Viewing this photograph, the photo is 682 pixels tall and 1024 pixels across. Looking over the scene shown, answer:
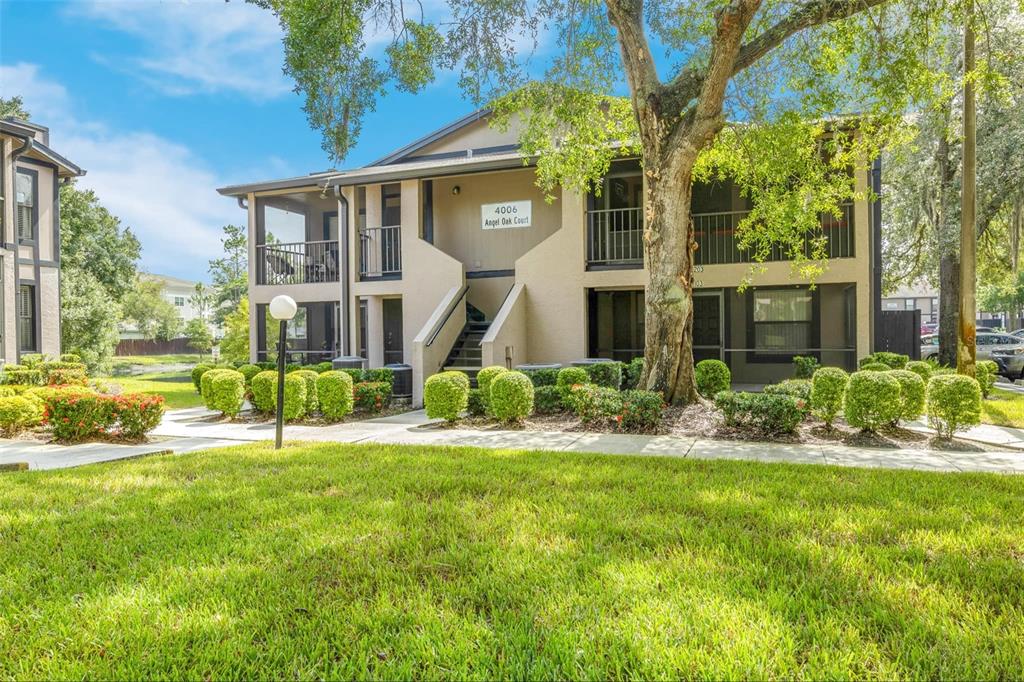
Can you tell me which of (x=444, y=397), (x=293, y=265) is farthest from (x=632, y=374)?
(x=293, y=265)

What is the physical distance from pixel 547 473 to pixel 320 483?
2023mm

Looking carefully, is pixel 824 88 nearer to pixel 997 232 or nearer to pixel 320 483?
pixel 320 483

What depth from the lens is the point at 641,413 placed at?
7.78 metres

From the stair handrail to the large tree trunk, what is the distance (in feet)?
15.4

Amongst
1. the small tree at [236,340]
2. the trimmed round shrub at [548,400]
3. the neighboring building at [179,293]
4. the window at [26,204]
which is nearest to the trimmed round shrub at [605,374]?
the trimmed round shrub at [548,400]

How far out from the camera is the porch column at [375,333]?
1385 cm

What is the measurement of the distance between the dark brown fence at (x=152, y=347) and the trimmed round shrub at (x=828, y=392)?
40430 mm

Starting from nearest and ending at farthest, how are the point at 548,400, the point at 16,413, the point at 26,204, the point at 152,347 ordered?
the point at 16,413, the point at 548,400, the point at 26,204, the point at 152,347

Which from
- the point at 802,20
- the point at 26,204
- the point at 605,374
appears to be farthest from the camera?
the point at 26,204

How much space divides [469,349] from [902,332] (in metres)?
11.9

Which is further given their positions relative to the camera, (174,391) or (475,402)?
(174,391)

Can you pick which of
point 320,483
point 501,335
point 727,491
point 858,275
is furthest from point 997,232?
point 320,483

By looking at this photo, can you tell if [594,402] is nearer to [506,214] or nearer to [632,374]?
[632,374]

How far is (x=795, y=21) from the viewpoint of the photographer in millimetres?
7727
